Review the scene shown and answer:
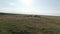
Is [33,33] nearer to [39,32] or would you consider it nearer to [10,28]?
[39,32]

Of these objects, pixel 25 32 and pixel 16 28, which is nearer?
pixel 25 32

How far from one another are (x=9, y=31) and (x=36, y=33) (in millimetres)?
2855

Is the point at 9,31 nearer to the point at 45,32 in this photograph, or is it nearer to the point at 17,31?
the point at 17,31

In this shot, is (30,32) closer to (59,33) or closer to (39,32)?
(39,32)

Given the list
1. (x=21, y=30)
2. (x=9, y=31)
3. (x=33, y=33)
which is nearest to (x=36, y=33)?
(x=33, y=33)

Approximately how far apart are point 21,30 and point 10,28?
1.59 meters

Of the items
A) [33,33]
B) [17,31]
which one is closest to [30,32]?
[33,33]

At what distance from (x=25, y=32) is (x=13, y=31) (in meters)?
1.29

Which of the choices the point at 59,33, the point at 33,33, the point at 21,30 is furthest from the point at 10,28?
the point at 59,33

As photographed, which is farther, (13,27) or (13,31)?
(13,27)

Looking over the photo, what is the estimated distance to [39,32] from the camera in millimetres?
16281

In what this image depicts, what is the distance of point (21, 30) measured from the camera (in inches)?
626

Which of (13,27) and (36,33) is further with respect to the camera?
(13,27)

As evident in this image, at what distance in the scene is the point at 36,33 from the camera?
15.7 meters
